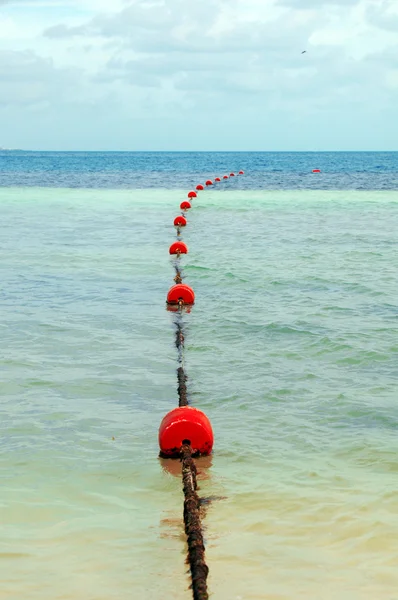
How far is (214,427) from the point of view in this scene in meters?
6.90

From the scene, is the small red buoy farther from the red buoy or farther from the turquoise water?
the red buoy

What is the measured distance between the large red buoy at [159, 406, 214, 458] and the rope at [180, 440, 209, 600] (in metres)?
0.14

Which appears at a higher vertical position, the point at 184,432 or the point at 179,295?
the point at 179,295

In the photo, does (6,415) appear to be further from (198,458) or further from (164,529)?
(164,529)

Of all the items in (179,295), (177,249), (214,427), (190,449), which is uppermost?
(177,249)

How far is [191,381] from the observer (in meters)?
8.24

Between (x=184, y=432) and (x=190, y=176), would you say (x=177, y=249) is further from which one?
(x=190, y=176)

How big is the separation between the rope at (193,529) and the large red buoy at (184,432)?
139 mm

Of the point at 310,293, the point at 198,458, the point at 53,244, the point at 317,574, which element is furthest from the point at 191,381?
the point at 53,244

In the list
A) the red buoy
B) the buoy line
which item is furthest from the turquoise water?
the red buoy

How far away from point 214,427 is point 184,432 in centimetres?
94

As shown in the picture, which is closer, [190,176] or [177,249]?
[177,249]

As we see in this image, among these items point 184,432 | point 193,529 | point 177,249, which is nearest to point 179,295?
point 177,249

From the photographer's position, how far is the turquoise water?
4.52m
